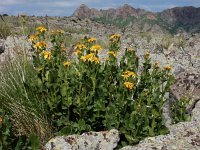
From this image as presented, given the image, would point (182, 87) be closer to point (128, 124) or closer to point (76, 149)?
point (128, 124)

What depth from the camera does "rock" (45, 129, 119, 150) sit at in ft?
15.3

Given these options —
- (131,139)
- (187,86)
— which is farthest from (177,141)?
(187,86)

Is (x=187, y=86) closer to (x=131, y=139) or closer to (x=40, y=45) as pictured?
(x=131, y=139)

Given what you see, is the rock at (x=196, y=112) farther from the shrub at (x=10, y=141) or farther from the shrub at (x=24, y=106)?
the shrub at (x=10, y=141)

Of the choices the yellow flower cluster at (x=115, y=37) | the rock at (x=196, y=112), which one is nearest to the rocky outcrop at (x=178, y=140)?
the rock at (x=196, y=112)

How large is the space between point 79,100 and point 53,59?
1334 mm

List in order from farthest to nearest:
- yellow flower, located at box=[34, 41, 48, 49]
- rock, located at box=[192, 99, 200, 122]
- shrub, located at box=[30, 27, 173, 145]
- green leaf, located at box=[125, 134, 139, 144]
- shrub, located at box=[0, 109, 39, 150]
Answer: rock, located at box=[192, 99, 200, 122]
yellow flower, located at box=[34, 41, 48, 49]
shrub, located at box=[30, 27, 173, 145]
green leaf, located at box=[125, 134, 139, 144]
shrub, located at box=[0, 109, 39, 150]

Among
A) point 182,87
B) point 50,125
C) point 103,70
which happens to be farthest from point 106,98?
point 182,87

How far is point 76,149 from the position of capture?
4695 mm

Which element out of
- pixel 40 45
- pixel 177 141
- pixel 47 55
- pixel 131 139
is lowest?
pixel 131 139

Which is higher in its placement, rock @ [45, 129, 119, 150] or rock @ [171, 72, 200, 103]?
rock @ [171, 72, 200, 103]

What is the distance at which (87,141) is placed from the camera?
4.78 metres

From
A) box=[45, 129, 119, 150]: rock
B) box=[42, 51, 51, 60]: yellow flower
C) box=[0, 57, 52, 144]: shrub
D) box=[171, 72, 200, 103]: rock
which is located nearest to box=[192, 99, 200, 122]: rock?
box=[171, 72, 200, 103]: rock

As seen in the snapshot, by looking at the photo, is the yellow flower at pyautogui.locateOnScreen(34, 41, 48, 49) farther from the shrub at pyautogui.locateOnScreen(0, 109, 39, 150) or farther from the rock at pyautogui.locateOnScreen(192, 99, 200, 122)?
the rock at pyautogui.locateOnScreen(192, 99, 200, 122)
